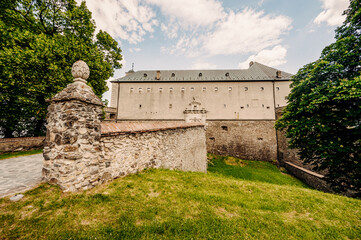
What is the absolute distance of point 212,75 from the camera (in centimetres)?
2275

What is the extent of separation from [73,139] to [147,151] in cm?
274

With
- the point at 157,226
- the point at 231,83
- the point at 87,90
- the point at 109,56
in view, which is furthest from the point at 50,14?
the point at 231,83

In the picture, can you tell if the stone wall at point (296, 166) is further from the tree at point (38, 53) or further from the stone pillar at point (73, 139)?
the tree at point (38, 53)

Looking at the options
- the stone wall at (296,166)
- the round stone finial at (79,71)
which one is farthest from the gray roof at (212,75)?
the round stone finial at (79,71)

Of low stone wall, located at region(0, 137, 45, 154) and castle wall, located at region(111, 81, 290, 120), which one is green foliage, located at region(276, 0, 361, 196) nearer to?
castle wall, located at region(111, 81, 290, 120)

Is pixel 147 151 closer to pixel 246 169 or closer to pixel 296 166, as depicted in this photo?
pixel 246 169

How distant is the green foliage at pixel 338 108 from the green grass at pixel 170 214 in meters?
3.71

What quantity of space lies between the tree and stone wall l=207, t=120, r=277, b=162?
15189mm

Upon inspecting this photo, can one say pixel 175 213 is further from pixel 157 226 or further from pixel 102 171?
pixel 102 171

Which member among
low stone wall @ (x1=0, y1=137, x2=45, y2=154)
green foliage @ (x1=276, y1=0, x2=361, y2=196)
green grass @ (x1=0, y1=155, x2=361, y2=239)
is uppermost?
green foliage @ (x1=276, y1=0, x2=361, y2=196)

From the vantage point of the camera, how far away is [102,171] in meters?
3.66

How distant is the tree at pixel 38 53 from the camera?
22.9 feet

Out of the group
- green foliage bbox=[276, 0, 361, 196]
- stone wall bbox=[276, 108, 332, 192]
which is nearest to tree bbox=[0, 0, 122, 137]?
green foliage bbox=[276, 0, 361, 196]

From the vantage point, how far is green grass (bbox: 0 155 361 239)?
2.15 m
